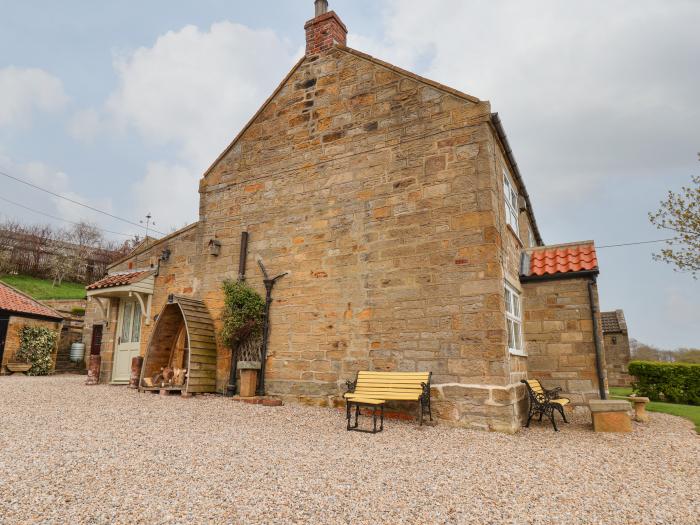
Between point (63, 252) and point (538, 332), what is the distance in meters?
39.3

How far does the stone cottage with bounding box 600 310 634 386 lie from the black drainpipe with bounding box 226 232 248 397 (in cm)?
2055

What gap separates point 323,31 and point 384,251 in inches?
224

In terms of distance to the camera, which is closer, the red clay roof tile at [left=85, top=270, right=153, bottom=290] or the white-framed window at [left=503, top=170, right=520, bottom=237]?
the white-framed window at [left=503, top=170, right=520, bottom=237]

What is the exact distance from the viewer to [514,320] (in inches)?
323

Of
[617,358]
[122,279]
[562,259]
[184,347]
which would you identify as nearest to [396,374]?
[562,259]

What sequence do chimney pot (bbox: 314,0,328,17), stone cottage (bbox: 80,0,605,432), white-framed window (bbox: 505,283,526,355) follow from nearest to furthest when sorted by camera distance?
stone cottage (bbox: 80,0,605,432), white-framed window (bbox: 505,283,526,355), chimney pot (bbox: 314,0,328,17)

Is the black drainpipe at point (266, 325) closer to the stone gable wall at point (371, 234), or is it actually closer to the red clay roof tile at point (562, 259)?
the stone gable wall at point (371, 234)

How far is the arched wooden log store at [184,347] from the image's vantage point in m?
9.09

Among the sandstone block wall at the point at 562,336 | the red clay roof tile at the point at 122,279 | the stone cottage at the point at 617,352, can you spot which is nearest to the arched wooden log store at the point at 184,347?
the red clay roof tile at the point at 122,279

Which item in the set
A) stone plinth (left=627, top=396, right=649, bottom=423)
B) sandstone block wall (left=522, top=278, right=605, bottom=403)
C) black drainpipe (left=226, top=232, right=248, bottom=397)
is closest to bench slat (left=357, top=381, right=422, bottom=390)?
black drainpipe (left=226, top=232, right=248, bottom=397)

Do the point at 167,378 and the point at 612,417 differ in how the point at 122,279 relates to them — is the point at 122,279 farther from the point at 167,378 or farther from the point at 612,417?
the point at 612,417

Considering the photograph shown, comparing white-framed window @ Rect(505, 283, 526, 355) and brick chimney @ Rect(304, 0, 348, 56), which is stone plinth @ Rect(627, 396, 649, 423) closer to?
white-framed window @ Rect(505, 283, 526, 355)

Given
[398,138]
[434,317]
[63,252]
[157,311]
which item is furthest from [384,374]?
[63,252]

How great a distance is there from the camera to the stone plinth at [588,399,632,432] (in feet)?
22.2
